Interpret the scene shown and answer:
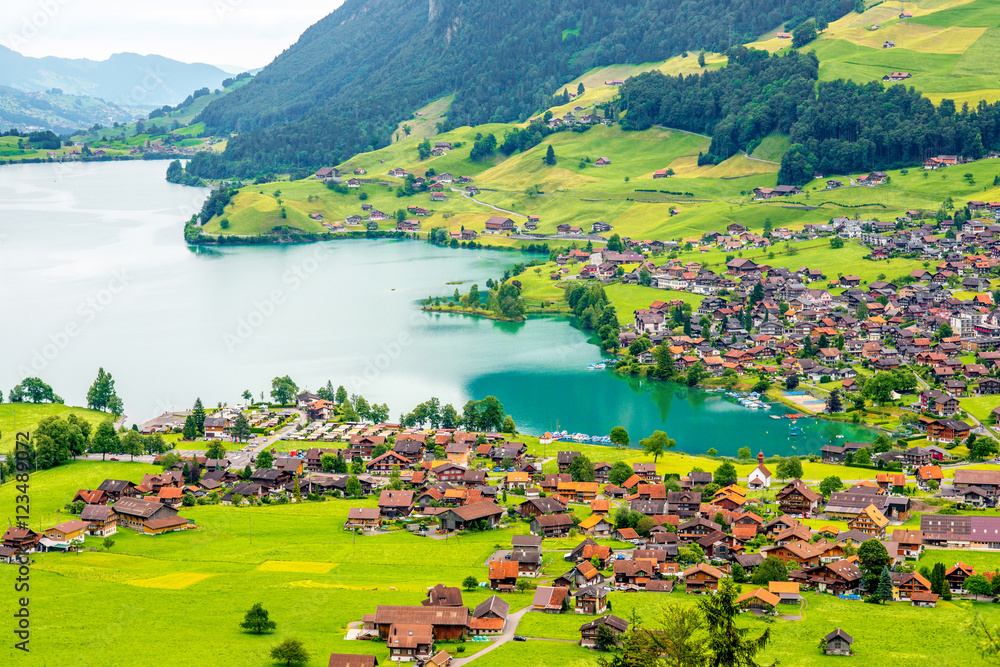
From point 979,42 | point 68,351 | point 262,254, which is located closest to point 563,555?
point 68,351

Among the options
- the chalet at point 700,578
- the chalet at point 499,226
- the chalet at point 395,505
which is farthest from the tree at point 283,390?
the chalet at point 499,226

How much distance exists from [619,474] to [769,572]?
1342 cm

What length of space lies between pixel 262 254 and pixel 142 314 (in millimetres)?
33755

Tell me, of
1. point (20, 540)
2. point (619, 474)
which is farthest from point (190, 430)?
point (619, 474)

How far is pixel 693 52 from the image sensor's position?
187500 millimetres

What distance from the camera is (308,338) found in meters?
83.4

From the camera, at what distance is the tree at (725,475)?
156 ft

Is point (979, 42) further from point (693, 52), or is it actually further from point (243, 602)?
point (243, 602)

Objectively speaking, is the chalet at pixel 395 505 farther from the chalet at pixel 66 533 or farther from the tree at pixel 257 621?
the tree at pixel 257 621

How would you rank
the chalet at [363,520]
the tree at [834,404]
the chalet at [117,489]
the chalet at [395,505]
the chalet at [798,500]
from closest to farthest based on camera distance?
the chalet at [363,520] → the chalet at [798,500] → the chalet at [395,505] → the chalet at [117,489] → the tree at [834,404]

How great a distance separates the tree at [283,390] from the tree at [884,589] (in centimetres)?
4040

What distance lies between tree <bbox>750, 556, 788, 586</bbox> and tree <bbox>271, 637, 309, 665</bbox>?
16.4 m

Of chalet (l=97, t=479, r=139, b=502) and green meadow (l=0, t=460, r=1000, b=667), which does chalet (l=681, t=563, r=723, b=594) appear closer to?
green meadow (l=0, t=460, r=1000, b=667)

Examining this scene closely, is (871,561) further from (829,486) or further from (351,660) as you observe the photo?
(351,660)
